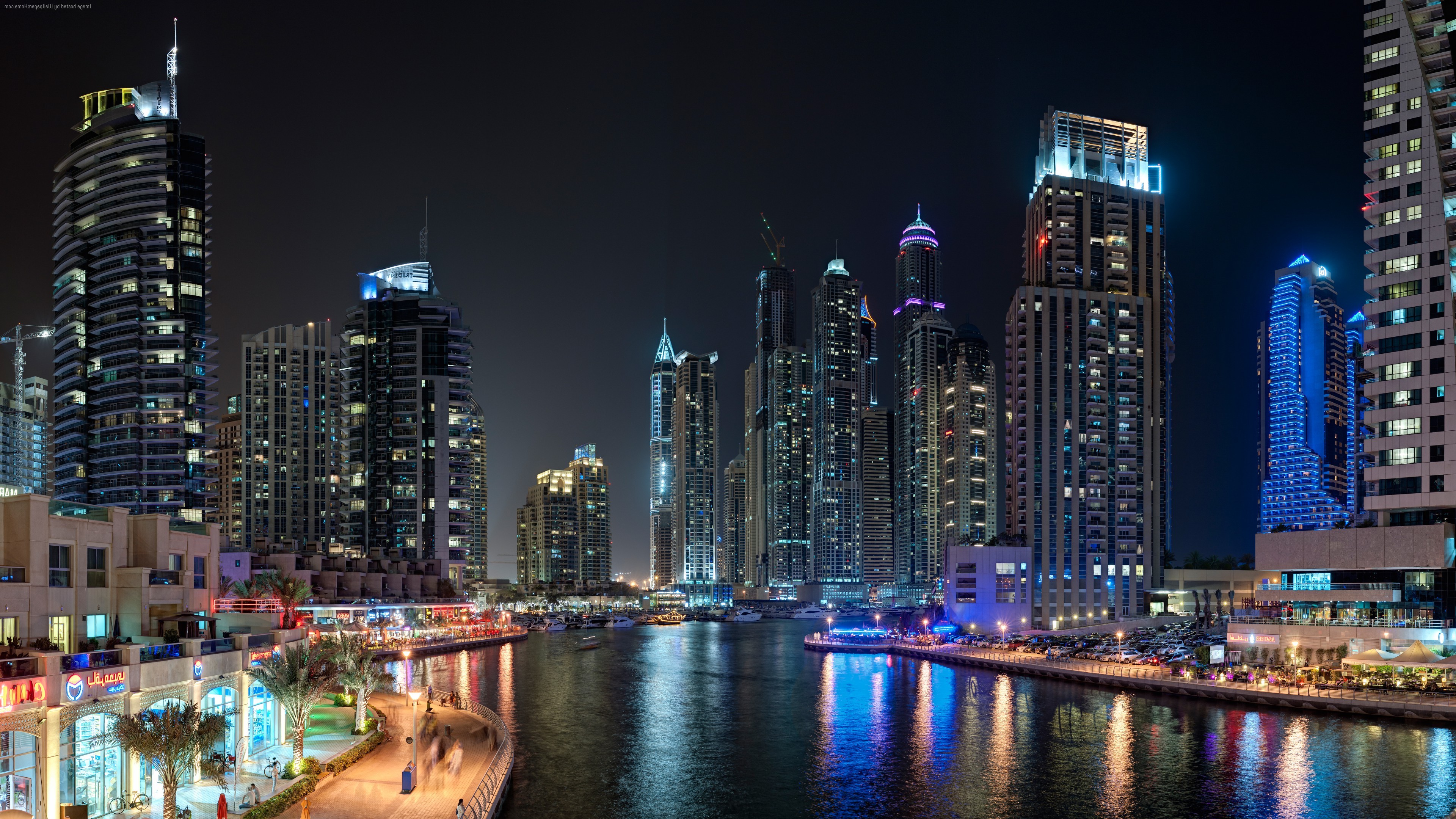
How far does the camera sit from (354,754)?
4462 cm

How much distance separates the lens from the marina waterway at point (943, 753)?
4784 cm

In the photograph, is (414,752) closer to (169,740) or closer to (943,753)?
(169,740)

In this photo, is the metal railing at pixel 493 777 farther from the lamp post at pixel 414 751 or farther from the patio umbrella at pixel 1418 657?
the patio umbrella at pixel 1418 657

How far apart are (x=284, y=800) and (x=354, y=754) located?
9266mm

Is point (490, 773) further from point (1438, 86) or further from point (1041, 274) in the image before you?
point (1041, 274)

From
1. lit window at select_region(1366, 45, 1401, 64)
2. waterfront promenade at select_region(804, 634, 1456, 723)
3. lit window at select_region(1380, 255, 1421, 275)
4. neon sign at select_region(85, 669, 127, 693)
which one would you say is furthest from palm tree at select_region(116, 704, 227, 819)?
lit window at select_region(1366, 45, 1401, 64)

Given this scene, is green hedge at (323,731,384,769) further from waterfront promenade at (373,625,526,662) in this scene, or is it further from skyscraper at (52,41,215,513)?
skyscraper at (52,41,215,513)

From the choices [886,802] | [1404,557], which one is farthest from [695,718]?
[1404,557]

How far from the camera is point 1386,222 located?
89062 mm

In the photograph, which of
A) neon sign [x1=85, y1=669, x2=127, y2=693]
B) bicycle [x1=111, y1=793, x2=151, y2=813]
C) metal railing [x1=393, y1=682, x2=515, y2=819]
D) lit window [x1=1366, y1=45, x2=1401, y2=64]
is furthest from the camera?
lit window [x1=1366, y1=45, x2=1401, y2=64]

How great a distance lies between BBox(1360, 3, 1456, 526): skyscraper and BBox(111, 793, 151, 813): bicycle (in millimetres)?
93279

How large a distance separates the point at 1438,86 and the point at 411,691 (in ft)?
305

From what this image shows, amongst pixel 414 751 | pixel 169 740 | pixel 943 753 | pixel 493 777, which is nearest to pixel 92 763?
pixel 169 740

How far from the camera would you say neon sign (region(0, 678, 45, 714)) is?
1081 inches
